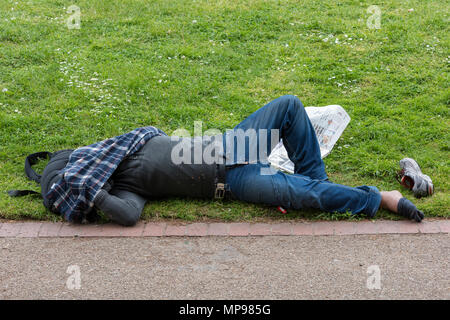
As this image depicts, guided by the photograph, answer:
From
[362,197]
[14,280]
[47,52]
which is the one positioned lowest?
[14,280]

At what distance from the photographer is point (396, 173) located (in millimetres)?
5023

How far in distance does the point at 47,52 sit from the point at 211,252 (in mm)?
4313

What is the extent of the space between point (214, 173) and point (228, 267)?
33.3 inches

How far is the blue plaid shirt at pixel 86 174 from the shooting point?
4238mm

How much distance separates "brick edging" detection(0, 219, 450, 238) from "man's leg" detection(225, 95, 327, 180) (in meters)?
0.49

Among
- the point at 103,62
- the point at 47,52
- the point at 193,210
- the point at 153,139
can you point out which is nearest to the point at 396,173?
the point at 193,210

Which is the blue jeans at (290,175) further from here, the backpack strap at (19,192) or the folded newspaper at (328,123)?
the backpack strap at (19,192)

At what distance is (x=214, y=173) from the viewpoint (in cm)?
446

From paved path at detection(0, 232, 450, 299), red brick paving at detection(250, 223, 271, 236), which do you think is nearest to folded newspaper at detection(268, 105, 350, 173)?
red brick paving at detection(250, 223, 271, 236)

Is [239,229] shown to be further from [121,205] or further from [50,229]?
→ [50,229]

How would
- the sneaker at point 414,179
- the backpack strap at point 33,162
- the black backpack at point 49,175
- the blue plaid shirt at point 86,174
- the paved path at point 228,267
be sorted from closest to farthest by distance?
the paved path at point 228,267 → the blue plaid shirt at point 86,174 → the black backpack at point 49,175 → the sneaker at point 414,179 → the backpack strap at point 33,162

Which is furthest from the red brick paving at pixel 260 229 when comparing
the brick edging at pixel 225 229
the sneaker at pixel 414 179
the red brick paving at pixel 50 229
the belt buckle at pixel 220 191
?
the red brick paving at pixel 50 229

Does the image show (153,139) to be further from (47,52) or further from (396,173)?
(47,52)

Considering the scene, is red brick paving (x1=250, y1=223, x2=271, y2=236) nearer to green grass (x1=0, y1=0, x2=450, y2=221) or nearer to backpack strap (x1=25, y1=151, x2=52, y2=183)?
green grass (x1=0, y1=0, x2=450, y2=221)
